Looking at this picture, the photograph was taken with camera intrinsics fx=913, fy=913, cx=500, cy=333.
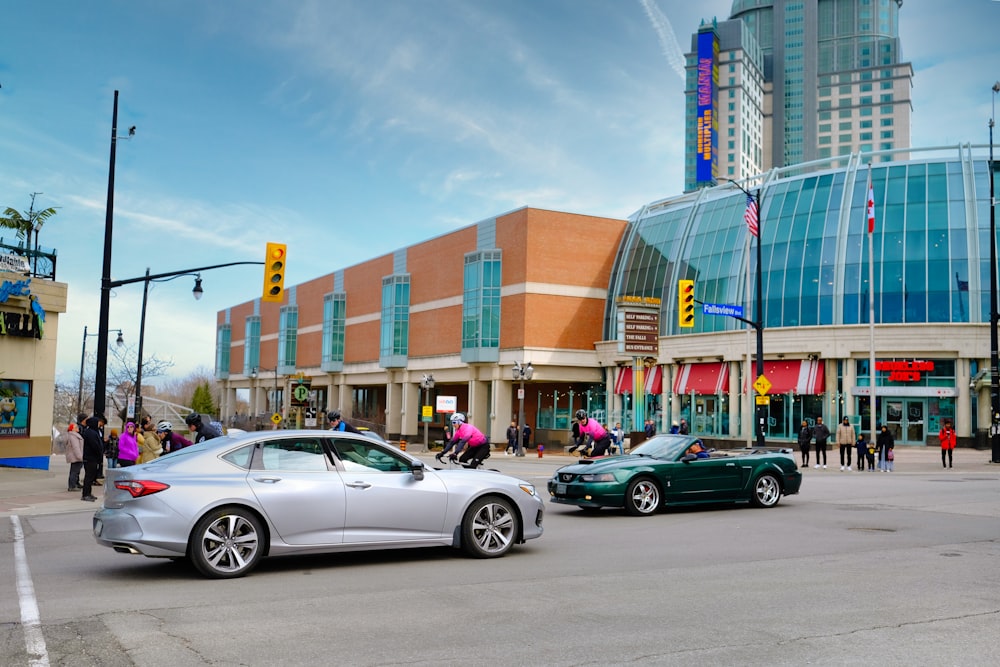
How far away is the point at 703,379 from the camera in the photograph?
51.9 m

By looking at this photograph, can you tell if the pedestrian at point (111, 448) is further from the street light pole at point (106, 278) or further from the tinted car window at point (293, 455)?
the tinted car window at point (293, 455)

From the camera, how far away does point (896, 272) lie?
45312 mm

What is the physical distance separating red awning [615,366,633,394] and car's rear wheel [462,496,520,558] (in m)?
46.2

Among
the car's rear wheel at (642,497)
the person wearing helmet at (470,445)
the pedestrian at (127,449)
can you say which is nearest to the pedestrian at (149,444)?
the pedestrian at (127,449)

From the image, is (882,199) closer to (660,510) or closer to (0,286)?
(660,510)

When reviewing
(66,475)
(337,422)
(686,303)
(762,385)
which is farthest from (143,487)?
(686,303)

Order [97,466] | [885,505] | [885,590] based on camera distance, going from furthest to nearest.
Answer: [97,466]
[885,505]
[885,590]

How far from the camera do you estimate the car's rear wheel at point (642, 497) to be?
50.0 ft

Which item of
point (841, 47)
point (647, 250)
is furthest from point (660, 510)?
point (841, 47)

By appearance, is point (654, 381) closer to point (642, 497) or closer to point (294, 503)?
point (642, 497)

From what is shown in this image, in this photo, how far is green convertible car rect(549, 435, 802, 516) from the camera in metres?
15.2

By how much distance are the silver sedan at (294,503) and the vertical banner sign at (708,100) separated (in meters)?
141

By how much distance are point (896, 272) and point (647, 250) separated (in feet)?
54.5

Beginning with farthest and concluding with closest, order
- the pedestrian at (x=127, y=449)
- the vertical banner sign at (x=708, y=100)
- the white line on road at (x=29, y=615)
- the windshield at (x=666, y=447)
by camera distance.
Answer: the vertical banner sign at (x=708, y=100) → the pedestrian at (x=127, y=449) → the windshield at (x=666, y=447) → the white line on road at (x=29, y=615)
